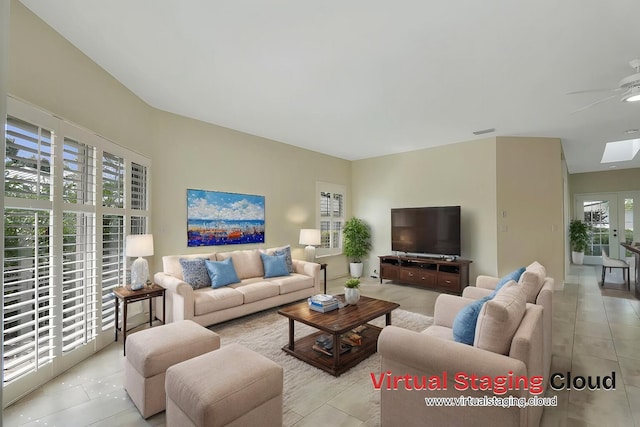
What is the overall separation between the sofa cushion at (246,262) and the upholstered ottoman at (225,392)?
254 cm

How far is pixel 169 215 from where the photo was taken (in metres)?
4.30

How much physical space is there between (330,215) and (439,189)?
235 cm

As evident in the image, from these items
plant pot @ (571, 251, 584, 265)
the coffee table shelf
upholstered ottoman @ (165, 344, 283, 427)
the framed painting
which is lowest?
the coffee table shelf

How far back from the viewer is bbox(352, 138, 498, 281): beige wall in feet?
18.1

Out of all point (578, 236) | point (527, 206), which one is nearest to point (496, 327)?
point (527, 206)

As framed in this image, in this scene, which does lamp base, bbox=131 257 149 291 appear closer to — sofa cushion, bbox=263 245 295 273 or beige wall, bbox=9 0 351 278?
beige wall, bbox=9 0 351 278

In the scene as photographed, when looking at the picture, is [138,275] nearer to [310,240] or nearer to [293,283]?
[293,283]

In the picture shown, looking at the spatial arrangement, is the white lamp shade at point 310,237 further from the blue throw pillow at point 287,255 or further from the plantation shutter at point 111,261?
the plantation shutter at point 111,261

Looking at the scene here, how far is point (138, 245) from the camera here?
3391mm

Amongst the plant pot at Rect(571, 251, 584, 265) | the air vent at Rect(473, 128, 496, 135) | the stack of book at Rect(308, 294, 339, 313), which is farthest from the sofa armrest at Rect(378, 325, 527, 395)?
the plant pot at Rect(571, 251, 584, 265)

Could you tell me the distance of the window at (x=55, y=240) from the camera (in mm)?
2213

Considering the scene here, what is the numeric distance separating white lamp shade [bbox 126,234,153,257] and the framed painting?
1046mm

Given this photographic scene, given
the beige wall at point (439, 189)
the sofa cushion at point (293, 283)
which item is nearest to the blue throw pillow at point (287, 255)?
the sofa cushion at point (293, 283)

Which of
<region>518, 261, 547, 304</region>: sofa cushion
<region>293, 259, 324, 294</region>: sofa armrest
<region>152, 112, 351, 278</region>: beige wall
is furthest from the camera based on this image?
<region>293, 259, 324, 294</region>: sofa armrest
